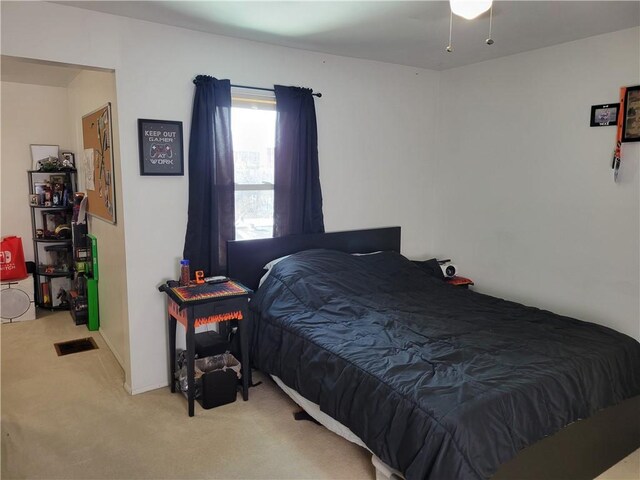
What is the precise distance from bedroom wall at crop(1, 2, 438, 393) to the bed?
621 mm

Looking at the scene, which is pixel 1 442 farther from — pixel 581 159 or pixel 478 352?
pixel 581 159

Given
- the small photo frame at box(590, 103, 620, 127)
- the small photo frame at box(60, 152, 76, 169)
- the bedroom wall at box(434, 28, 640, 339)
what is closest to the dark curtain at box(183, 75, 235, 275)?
the bedroom wall at box(434, 28, 640, 339)

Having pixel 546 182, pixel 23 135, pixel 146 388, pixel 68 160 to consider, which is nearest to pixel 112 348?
pixel 146 388

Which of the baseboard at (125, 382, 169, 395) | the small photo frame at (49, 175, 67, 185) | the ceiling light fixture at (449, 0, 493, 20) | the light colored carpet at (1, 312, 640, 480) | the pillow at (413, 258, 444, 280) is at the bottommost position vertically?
the light colored carpet at (1, 312, 640, 480)

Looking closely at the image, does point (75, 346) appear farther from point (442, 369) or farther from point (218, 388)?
point (442, 369)

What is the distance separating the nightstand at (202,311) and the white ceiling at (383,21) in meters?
1.69

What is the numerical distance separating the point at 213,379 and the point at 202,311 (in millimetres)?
461

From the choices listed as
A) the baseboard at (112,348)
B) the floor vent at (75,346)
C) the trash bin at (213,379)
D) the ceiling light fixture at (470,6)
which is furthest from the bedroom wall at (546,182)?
the floor vent at (75,346)

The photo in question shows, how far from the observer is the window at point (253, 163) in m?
3.39

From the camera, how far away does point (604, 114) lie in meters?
3.12

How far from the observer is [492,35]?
10.4 ft

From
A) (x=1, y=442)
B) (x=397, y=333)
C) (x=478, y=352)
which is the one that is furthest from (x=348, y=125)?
(x=1, y=442)

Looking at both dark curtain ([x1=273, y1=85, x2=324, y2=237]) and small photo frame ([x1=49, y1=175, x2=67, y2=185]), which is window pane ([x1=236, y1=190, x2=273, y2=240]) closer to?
dark curtain ([x1=273, y1=85, x2=324, y2=237])

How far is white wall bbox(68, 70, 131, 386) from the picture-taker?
3000mm
